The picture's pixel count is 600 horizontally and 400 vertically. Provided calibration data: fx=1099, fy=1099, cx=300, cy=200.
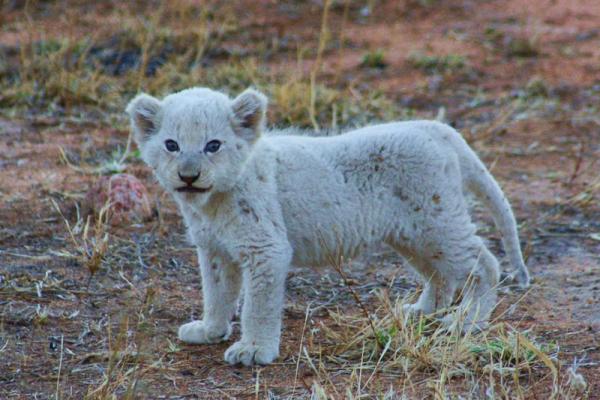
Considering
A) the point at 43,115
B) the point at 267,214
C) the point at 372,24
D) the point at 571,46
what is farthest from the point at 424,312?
the point at 372,24

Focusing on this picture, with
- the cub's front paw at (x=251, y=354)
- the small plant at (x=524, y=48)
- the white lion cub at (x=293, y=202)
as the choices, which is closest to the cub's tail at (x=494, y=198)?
the white lion cub at (x=293, y=202)

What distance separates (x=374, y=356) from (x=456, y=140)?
1.31 metres

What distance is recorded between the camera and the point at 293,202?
5.37m

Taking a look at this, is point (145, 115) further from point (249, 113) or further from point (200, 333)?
point (200, 333)

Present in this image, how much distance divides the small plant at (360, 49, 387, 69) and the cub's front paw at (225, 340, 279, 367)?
7088 mm

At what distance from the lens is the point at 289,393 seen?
187 inches

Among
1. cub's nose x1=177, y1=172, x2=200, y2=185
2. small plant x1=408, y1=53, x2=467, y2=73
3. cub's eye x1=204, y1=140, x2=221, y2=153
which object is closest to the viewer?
cub's nose x1=177, y1=172, x2=200, y2=185

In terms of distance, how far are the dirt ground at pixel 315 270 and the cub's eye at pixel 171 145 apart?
0.73 m

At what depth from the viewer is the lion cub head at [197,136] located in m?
4.91

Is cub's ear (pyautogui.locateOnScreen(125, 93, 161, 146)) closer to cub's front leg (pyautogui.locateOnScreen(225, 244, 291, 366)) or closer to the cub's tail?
cub's front leg (pyautogui.locateOnScreen(225, 244, 291, 366))

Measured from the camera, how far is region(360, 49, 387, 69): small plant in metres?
11.9

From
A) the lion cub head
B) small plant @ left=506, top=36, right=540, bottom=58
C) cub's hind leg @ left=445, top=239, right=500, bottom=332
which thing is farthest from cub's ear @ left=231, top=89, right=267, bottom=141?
small plant @ left=506, top=36, right=540, bottom=58

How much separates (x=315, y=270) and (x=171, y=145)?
1.91 m

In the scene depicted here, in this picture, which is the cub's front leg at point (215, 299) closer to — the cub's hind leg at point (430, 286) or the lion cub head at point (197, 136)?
the lion cub head at point (197, 136)
